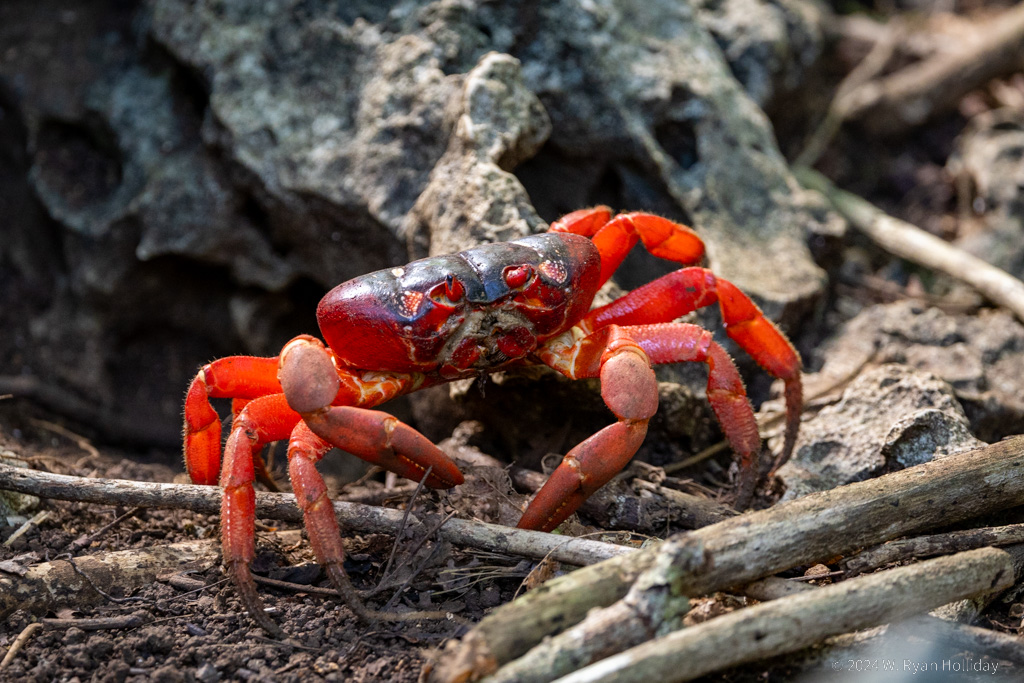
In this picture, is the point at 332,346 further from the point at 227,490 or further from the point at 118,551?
the point at 118,551

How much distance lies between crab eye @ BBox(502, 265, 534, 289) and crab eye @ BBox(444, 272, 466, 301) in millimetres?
181

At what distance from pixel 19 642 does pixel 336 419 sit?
1195 millimetres

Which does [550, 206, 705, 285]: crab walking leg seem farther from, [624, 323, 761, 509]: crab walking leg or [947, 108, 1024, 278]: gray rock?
[947, 108, 1024, 278]: gray rock

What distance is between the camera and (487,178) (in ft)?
12.1

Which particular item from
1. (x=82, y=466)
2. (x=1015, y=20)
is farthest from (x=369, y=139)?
(x=1015, y=20)

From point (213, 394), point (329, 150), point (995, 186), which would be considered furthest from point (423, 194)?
point (995, 186)

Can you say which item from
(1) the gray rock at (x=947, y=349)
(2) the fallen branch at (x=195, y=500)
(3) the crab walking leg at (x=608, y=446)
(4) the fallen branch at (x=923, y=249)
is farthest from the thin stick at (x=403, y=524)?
(4) the fallen branch at (x=923, y=249)

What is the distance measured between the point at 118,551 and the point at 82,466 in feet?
3.17

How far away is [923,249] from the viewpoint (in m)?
4.95

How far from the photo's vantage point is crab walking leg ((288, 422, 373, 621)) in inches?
104

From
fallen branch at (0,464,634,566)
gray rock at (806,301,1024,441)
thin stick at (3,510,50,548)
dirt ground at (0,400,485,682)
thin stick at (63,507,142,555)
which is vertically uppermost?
fallen branch at (0,464,634,566)

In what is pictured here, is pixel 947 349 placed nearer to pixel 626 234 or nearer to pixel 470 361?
pixel 626 234

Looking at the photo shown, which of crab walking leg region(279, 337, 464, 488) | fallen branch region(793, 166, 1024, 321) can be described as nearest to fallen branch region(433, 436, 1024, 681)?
crab walking leg region(279, 337, 464, 488)

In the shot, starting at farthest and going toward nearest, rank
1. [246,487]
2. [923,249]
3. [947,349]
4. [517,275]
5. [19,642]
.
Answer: [923,249] < [947,349] < [517,275] < [246,487] < [19,642]
